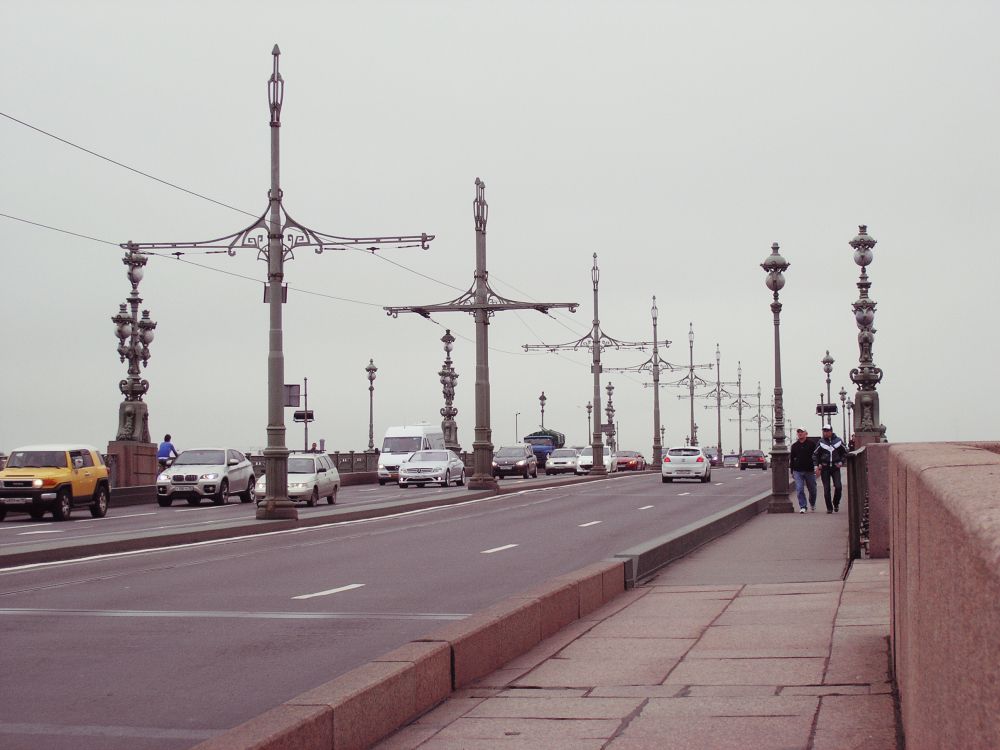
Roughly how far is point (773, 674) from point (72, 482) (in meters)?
27.0

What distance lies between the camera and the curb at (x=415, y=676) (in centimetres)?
590

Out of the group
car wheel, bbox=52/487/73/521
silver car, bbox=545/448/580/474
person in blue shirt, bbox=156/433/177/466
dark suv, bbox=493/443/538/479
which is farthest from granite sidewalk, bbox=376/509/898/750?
silver car, bbox=545/448/580/474

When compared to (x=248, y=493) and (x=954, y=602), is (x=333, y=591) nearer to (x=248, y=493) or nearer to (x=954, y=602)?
(x=954, y=602)

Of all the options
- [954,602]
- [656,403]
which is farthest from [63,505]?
[656,403]

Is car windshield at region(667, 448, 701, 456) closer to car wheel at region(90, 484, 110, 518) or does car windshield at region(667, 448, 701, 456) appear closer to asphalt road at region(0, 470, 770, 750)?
car wheel at region(90, 484, 110, 518)

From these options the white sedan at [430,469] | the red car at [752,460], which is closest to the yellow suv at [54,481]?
the white sedan at [430,469]

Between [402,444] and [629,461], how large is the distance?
31.1m

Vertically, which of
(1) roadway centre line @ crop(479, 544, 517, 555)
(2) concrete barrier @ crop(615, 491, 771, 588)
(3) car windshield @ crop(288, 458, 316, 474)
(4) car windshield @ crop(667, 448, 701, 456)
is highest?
(4) car windshield @ crop(667, 448, 701, 456)

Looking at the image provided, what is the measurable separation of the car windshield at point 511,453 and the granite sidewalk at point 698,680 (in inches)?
2226

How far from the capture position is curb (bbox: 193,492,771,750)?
590 cm

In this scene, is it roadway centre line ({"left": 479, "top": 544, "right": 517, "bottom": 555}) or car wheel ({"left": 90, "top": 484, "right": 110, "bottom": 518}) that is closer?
roadway centre line ({"left": 479, "top": 544, "right": 517, "bottom": 555})

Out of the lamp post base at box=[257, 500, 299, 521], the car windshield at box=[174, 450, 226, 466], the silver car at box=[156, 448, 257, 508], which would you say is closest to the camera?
the lamp post base at box=[257, 500, 299, 521]

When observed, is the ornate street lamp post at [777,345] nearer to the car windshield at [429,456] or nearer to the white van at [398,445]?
the car windshield at [429,456]

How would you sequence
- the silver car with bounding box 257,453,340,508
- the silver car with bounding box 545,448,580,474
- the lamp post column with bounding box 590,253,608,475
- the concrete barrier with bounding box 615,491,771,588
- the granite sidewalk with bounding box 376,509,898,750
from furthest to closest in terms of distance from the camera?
the silver car with bounding box 545,448,580,474
the lamp post column with bounding box 590,253,608,475
the silver car with bounding box 257,453,340,508
the concrete barrier with bounding box 615,491,771,588
the granite sidewalk with bounding box 376,509,898,750
